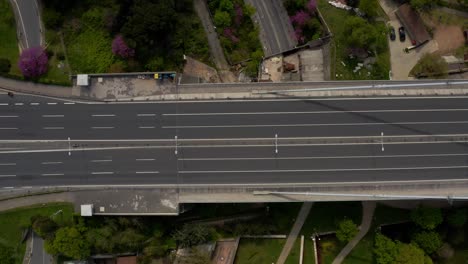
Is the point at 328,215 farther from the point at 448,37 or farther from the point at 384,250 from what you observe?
the point at 448,37

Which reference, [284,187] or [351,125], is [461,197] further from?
[284,187]

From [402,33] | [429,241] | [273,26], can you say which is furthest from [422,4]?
[429,241]

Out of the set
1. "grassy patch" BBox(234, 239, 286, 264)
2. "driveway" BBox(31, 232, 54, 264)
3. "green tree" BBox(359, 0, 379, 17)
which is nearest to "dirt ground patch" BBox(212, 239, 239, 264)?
"grassy patch" BBox(234, 239, 286, 264)

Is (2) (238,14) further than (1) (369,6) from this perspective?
Yes

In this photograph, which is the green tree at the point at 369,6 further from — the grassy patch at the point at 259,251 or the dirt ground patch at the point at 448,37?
the grassy patch at the point at 259,251

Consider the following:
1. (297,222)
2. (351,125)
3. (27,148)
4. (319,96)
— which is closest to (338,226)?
(297,222)

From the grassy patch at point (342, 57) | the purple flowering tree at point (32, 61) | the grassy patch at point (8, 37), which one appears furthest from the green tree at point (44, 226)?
the grassy patch at point (342, 57)
